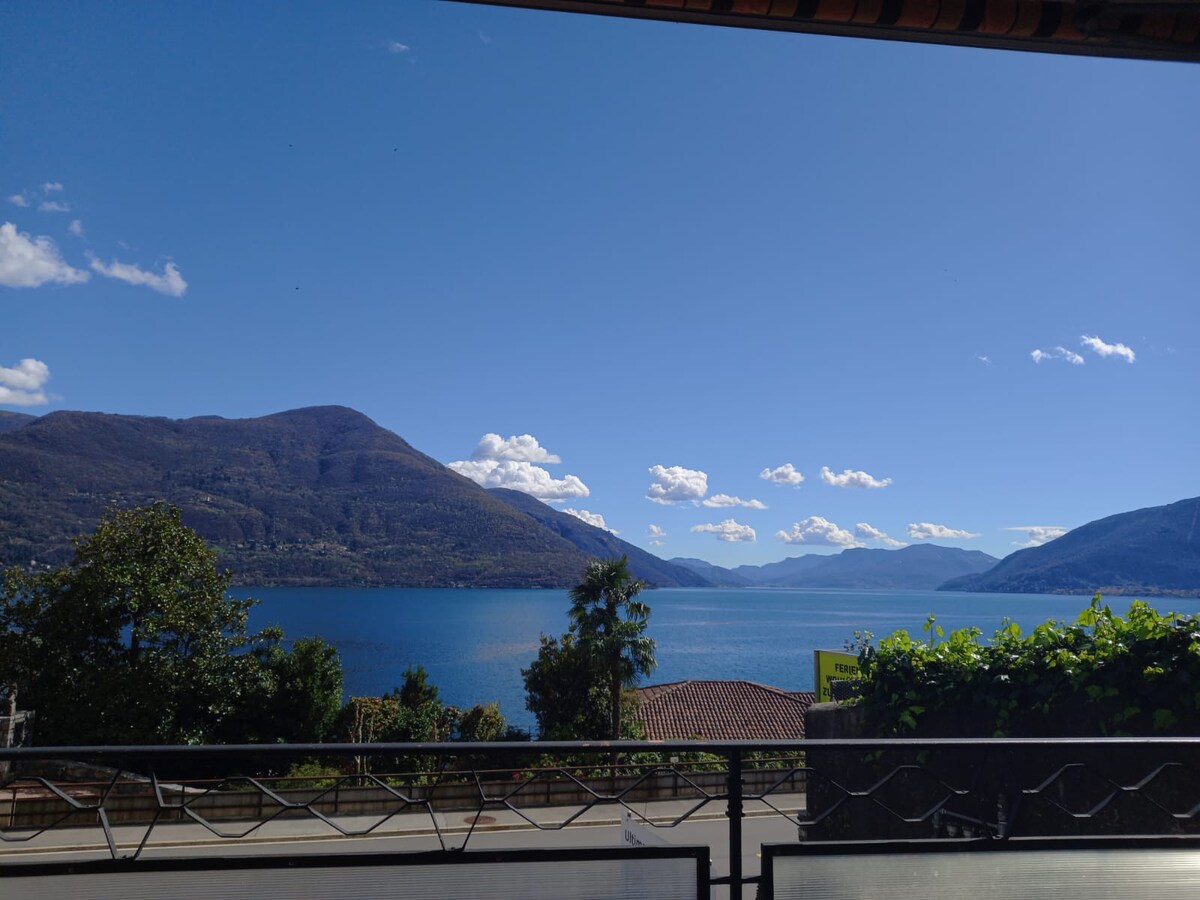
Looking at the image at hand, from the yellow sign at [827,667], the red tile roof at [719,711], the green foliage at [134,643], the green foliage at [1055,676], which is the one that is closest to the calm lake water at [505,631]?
the red tile roof at [719,711]

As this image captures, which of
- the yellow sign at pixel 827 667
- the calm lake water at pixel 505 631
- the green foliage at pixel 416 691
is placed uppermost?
the yellow sign at pixel 827 667

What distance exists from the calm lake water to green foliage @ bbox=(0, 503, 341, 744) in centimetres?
3900

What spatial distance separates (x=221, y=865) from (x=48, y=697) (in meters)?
24.7

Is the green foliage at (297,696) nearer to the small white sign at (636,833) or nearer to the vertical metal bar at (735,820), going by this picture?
the small white sign at (636,833)

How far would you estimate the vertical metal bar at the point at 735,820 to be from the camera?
2.04 metres

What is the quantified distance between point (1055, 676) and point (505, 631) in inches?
5239

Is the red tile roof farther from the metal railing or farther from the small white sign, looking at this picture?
the small white sign

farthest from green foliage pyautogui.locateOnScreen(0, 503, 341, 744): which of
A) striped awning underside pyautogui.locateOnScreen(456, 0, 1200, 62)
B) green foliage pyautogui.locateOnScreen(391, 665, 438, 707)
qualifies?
striped awning underside pyautogui.locateOnScreen(456, 0, 1200, 62)

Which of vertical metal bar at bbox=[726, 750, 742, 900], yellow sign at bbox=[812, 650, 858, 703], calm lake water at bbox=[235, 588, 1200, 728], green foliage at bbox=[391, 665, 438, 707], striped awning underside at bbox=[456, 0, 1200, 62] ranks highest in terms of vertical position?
striped awning underside at bbox=[456, 0, 1200, 62]

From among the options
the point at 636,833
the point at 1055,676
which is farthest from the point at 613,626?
the point at 636,833

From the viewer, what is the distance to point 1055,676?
392 centimetres

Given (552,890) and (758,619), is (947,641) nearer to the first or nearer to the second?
(552,890)

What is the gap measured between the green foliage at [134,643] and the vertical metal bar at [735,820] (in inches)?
910

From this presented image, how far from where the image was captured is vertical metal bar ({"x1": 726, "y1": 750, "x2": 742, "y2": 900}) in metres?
2.04
